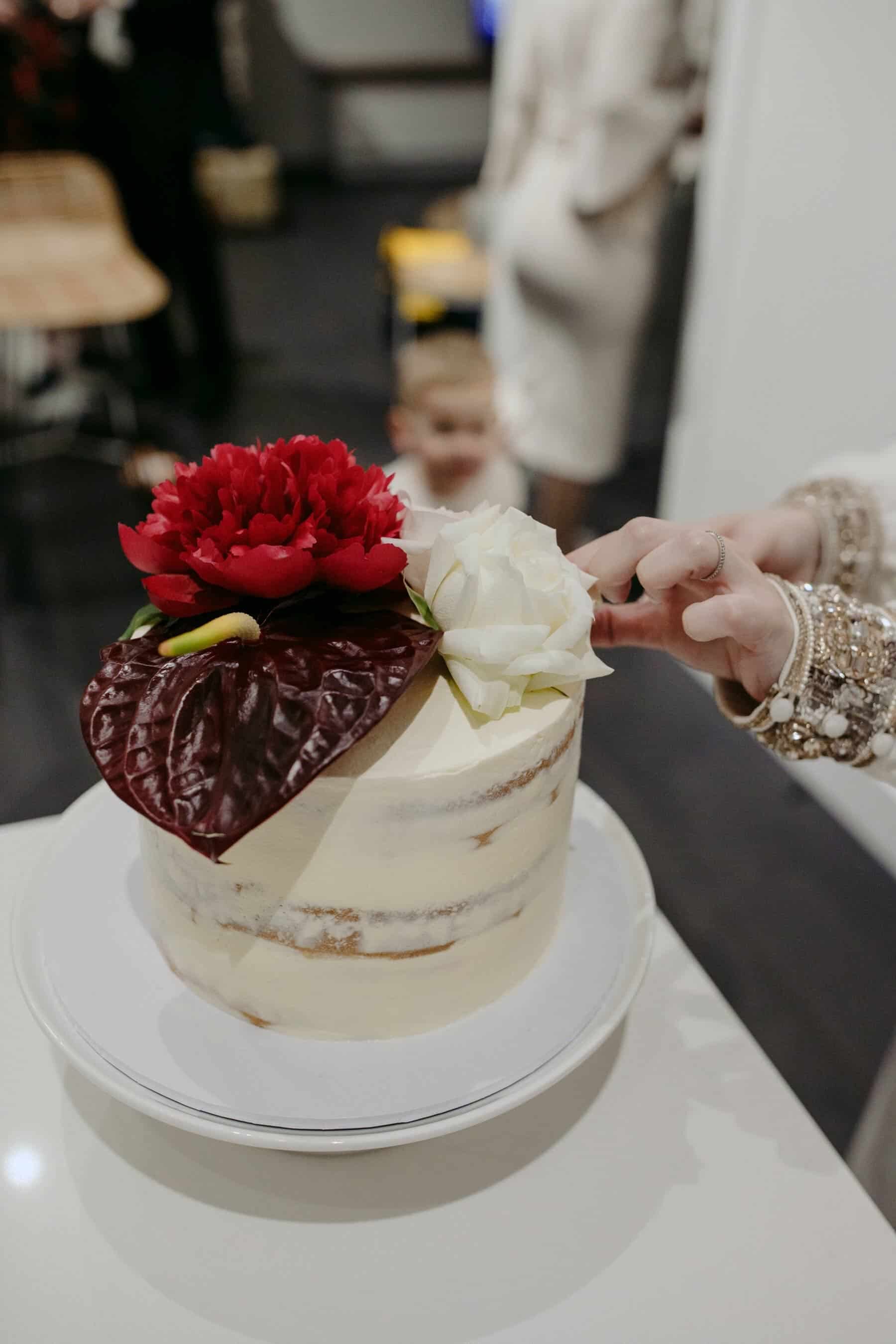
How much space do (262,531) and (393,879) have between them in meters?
0.20

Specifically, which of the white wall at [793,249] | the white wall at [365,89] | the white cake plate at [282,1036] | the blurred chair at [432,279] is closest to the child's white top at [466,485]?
the white wall at [793,249]

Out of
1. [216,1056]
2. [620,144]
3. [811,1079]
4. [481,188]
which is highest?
[620,144]

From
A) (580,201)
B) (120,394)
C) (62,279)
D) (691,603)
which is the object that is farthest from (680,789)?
(120,394)

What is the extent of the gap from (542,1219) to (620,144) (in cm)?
182

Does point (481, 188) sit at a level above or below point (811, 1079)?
above

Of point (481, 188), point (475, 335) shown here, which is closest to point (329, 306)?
point (475, 335)

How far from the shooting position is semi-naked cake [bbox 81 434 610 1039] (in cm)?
51

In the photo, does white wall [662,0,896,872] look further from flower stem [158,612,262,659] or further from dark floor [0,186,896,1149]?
flower stem [158,612,262,659]

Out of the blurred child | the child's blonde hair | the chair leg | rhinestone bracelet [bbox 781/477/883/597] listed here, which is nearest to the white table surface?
rhinestone bracelet [bbox 781/477/883/597]

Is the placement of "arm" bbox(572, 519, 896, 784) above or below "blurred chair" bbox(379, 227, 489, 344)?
above

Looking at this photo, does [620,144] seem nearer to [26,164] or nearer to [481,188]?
[481,188]

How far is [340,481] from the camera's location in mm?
575

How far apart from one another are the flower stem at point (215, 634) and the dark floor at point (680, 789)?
1077 millimetres

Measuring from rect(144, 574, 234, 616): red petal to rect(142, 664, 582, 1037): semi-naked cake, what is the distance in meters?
0.12
